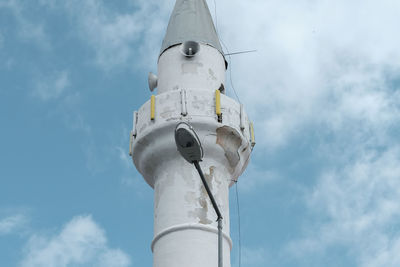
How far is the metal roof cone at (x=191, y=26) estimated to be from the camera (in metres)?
20.1

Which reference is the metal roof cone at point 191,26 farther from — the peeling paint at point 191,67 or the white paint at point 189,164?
the white paint at point 189,164

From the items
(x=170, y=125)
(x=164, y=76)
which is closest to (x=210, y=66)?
(x=164, y=76)

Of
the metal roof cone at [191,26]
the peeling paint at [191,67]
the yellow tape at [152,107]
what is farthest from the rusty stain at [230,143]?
the metal roof cone at [191,26]

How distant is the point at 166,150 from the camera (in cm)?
1736

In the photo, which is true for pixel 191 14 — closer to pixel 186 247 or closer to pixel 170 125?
pixel 170 125

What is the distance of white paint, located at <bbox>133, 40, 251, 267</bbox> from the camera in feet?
52.3

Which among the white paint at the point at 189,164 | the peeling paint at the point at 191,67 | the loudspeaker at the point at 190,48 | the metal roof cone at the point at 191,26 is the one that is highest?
the metal roof cone at the point at 191,26

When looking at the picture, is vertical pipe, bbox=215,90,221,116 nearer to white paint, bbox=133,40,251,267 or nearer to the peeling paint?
white paint, bbox=133,40,251,267

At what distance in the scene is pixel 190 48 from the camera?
763 inches

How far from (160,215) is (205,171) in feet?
4.82

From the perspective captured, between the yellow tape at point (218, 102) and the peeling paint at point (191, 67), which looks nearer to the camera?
the yellow tape at point (218, 102)

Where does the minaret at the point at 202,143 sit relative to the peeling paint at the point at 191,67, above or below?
below

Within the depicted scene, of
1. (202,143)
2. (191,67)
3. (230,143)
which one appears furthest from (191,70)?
(202,143)

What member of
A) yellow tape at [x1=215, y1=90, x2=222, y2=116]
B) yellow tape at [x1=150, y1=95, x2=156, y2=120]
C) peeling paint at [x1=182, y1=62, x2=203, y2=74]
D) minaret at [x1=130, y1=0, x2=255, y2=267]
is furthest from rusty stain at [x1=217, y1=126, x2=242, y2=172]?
peeling paint at [x1=182, y1=62, x2=203, y2=74]
